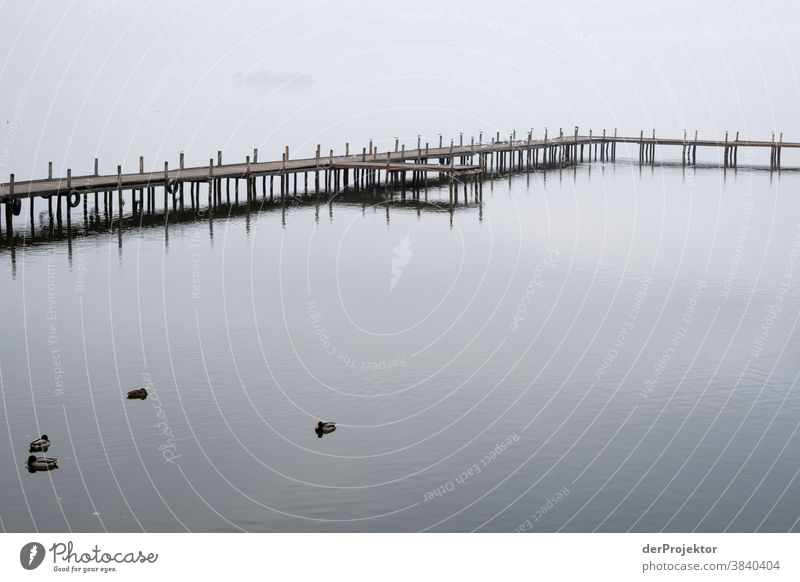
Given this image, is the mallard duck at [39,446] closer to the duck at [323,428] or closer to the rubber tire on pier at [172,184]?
the duck at [323,428]

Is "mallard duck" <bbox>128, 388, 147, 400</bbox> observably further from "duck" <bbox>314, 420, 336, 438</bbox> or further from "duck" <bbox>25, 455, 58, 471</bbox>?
"duck" <bbox>25, 455, 58, 471</bbox>

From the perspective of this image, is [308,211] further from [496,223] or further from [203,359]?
[203,359]

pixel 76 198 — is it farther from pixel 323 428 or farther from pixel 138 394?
pixel 323 428

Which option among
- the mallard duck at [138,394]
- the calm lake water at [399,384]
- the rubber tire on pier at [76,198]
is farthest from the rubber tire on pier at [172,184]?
the mallard duck at [138,394]

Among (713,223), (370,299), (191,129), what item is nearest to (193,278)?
(370,299)

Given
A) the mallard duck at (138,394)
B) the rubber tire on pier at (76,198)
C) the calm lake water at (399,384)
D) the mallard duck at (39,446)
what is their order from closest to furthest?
the calm lake water at (399,384)
the mallard duck at (39,446)
the mallard duck at (138,394)
the rubber tire on pier at (76,198)

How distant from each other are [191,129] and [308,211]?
13571 cm

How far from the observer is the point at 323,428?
27.3 m

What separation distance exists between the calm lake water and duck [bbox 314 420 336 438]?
1.41 ft

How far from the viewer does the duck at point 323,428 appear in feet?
89.4

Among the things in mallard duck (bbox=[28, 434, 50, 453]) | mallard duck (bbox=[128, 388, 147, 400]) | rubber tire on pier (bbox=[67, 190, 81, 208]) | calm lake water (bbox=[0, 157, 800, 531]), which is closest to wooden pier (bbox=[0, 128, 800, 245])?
rubber tire on pier (bbox=[67, 190, 81, 208])

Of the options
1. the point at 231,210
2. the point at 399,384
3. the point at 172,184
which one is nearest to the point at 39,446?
the point at 399,384

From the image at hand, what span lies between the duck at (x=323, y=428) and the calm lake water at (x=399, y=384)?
0.43 meters

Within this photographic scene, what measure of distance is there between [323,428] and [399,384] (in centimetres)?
495
